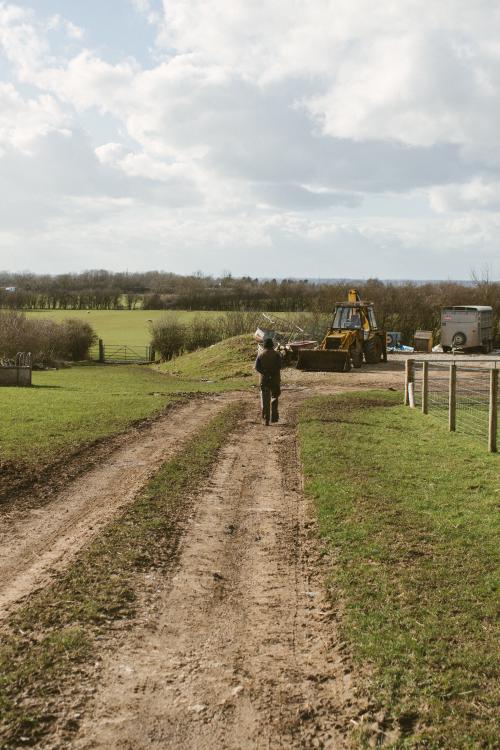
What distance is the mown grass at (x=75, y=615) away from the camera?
15.6ft

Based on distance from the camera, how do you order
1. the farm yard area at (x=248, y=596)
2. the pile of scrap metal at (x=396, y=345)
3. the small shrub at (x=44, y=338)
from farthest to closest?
the small shrub at (x=44, y=338) → the pile of scrap metal at (x=396, y=345) → the farm yard area at (x=248, y=596)

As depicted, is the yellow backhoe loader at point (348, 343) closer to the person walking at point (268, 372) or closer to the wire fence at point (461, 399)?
the wire fence at point (461, 399)

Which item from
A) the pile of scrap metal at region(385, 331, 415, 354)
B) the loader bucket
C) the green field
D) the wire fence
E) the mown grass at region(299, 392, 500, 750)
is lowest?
the mown grass at region(299, 392, 500, 750)

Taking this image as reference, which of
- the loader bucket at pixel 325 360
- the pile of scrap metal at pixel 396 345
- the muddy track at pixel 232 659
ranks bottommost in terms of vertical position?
the muddy track at pixel 232 659

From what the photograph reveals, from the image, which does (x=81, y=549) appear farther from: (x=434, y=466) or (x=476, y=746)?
(x=434, y=466)

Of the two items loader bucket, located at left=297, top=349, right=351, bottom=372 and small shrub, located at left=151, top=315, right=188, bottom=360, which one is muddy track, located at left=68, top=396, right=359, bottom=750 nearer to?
loader bucket, located at left=297, top=349, right=351, bottom=372

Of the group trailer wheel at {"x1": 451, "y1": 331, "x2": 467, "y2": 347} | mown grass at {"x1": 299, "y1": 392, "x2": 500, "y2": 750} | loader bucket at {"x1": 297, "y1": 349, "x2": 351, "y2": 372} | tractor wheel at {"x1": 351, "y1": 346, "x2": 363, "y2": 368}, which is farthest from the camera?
trailer wheel at {"x1": 451, "y1": 331, "x2": 467, "y2": 347}

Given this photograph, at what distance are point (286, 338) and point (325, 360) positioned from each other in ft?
42.1

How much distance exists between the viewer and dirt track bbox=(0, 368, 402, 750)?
460cm

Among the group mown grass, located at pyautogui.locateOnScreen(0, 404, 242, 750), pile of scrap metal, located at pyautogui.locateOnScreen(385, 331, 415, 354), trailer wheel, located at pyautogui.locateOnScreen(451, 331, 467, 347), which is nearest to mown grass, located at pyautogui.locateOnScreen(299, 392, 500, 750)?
mown grass, located at pyautogui.locateOnScreen(0, 404, 242, 750)

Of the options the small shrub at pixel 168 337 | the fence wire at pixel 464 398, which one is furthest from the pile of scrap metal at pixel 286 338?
the small shrub at pixel 168 337

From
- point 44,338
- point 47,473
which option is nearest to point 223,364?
point 44,338

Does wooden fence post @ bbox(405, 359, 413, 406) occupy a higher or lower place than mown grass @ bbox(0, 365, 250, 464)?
higher

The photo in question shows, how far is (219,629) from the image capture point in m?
6.02
